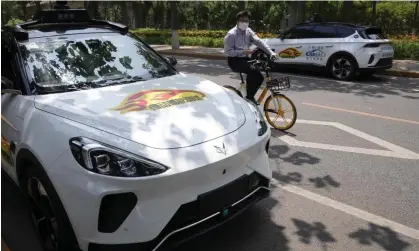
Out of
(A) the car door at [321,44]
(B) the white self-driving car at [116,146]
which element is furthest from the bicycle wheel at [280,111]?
(A) the car door at [321,44]

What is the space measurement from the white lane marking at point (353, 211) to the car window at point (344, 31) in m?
7.84

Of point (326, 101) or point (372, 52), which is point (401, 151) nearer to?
point (326, 101)

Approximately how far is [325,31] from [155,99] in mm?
9265

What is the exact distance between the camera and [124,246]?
8.18 ft

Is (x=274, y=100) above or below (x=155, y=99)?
below

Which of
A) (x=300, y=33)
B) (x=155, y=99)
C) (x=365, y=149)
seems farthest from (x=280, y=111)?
(x=300, y=33)

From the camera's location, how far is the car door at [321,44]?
11.1 m

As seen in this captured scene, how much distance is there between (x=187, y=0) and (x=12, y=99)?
28.7 metres

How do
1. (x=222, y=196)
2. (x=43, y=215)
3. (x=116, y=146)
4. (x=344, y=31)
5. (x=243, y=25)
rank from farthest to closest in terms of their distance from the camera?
(x=344, y=31), (x=243, y=25), (x=43, y=215), (x=222, y=196), (x=116, y=146)

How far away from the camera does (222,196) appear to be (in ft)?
9.15

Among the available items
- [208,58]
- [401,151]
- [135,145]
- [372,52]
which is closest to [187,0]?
[208,58]

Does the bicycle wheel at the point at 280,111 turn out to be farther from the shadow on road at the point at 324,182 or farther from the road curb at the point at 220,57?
the road curb at the point at 220,57

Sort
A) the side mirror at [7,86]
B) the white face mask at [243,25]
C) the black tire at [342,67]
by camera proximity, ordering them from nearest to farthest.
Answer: the side mirror at [7,86] < the white face mask at [243,25] < the black tire at [342,67]

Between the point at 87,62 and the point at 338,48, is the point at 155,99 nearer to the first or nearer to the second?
the point at 87,62
